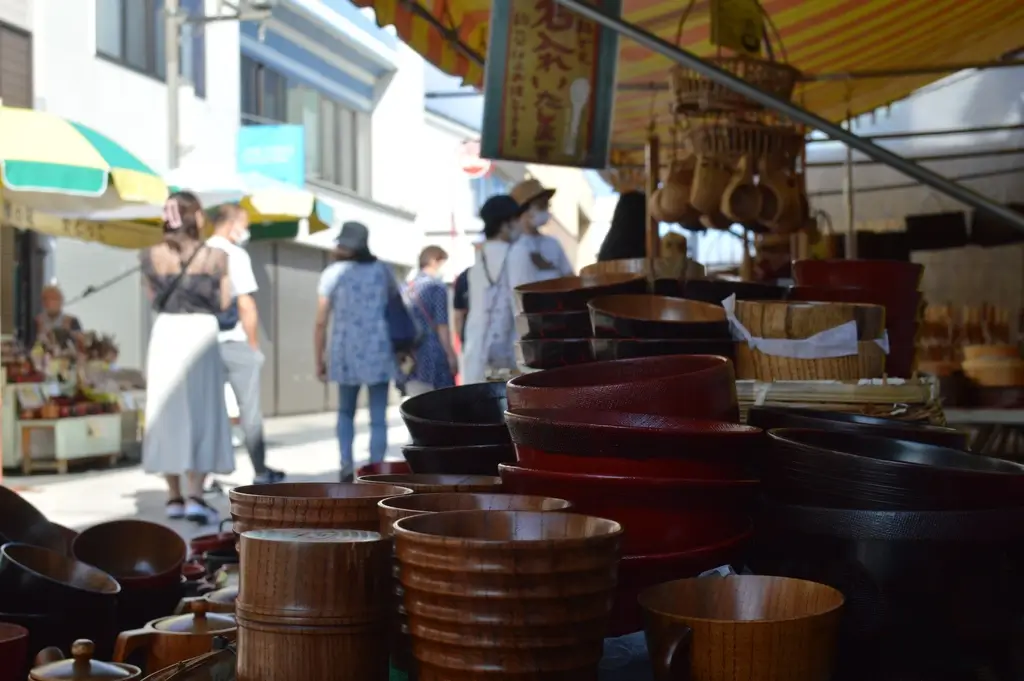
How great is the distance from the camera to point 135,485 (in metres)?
9.25

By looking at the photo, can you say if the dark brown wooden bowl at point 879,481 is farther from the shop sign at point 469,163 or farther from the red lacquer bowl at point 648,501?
the shop sign at point 469,163

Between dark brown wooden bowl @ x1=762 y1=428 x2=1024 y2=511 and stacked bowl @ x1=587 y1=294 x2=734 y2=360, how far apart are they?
52 cm

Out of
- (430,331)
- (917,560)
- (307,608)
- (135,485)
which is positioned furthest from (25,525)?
(135,485)

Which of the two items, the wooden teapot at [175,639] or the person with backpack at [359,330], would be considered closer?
the wooden teapot at [175,639]

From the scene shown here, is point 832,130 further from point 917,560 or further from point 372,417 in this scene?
point 372,417

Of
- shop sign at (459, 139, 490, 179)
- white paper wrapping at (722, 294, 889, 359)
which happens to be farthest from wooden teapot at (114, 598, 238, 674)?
shop sign at (459, 139, 490, 179)

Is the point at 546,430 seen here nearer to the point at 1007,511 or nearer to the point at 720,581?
the point at 720,581

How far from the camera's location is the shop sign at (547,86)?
14.5 ft

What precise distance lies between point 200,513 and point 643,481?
18.6ft

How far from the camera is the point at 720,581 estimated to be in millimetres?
1562

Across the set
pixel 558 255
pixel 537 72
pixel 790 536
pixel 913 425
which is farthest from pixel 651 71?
pixel 790 536

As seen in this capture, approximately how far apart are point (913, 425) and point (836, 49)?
17.4 feet

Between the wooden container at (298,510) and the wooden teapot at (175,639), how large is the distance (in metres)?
0.36

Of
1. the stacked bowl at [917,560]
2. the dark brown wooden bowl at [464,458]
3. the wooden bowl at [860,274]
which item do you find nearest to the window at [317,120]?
the wooden bowl at [860,274]
